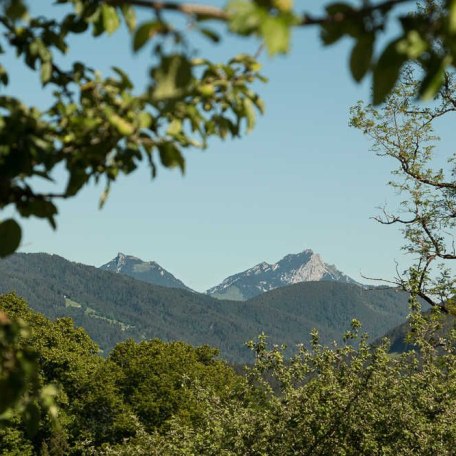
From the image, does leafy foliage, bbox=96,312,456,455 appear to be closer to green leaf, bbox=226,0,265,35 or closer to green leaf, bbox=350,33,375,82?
green leaf, bbox=350,33,375,82

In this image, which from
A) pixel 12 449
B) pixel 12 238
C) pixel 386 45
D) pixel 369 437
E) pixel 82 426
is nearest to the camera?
pixel 386 45

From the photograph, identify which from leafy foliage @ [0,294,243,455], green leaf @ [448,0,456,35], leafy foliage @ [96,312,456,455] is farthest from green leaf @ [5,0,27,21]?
leafy foliage @ [0,294,243,455]

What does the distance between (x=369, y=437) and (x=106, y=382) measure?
4019 centimetres

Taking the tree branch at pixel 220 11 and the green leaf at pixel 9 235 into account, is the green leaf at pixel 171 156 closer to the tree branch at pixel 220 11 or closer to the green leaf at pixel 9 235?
the green leaf at pixel 9 235

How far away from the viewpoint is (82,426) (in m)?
53.1

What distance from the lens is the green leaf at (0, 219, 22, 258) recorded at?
3.96 m

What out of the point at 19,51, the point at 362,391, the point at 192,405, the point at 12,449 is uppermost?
the point at 19,51

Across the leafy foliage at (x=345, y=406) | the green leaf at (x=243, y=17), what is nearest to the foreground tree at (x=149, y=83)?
the green leaf at (x=243, y=17)

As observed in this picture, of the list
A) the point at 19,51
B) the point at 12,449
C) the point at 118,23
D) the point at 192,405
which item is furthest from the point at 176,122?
the point at 192,405

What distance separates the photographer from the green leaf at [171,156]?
3893mm

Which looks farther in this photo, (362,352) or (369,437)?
(362,352)

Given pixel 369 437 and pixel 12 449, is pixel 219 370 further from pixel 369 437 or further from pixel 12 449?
pixel 369 437

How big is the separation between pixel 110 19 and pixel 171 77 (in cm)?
194

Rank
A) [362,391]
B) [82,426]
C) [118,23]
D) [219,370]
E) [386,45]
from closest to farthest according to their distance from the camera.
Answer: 1. [386,45]
2. [118,23]
3. [362,391]
4. [82,426]
5. [219,370]
